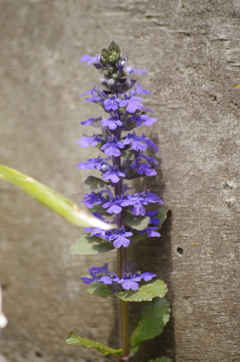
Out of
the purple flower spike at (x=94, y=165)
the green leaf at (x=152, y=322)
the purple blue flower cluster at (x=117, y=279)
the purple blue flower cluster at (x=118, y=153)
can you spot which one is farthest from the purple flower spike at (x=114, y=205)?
the green leaf at (x=152, y=322)

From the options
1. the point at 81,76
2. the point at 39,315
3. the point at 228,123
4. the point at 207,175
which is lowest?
the point at 39,315

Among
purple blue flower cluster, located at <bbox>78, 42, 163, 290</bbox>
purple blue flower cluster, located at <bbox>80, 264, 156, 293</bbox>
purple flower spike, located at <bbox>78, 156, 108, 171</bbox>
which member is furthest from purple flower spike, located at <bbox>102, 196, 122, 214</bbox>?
purple blue flower cluster, located at <bbox>80, 264, 156, 293</bbox>

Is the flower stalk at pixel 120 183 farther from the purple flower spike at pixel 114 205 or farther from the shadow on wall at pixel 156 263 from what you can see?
the shadow on wall at pixel 156 263

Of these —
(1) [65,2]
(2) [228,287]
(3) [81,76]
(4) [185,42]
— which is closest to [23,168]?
(3) [81,76]

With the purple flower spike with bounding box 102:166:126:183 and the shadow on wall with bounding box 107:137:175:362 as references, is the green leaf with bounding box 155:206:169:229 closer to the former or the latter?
the shadow on wall with bounding box 107:137:175:362

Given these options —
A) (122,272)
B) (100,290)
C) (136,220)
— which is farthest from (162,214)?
(100,290)

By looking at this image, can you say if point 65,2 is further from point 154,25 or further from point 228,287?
point 228,287
